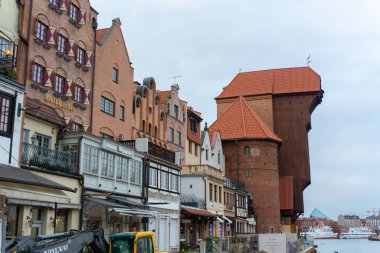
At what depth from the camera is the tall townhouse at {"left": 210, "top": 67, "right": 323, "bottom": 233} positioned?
226 ft

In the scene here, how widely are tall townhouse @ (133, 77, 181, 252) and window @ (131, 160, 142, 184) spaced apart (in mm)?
620

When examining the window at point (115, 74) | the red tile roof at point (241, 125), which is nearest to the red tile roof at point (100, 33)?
the window at point (115, 74)

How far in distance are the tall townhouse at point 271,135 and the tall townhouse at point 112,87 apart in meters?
32.0

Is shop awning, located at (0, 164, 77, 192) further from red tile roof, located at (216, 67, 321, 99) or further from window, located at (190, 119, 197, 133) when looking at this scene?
red tile roof, located at (216, 67, 321, 99)

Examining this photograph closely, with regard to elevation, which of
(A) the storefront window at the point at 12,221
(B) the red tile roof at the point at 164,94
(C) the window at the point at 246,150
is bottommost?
(A) the storefront window at the point at 12,221

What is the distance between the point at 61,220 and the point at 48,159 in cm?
318

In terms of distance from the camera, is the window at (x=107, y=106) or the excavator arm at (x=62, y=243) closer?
the excavator arm at (x=62, y=243)

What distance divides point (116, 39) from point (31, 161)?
18.6m

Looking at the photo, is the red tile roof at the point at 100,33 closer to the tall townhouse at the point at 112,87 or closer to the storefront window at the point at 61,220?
the tall townhouse at the point at 112,87

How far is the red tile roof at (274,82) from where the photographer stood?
256 ft

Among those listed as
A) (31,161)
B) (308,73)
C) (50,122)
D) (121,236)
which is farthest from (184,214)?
(308,73)

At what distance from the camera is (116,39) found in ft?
130

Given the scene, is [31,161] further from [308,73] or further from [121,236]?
[308,73]

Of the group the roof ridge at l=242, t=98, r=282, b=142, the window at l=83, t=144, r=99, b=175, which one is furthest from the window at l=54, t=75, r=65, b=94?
the roof ridge at l=242, t=98, r=282, b=142
